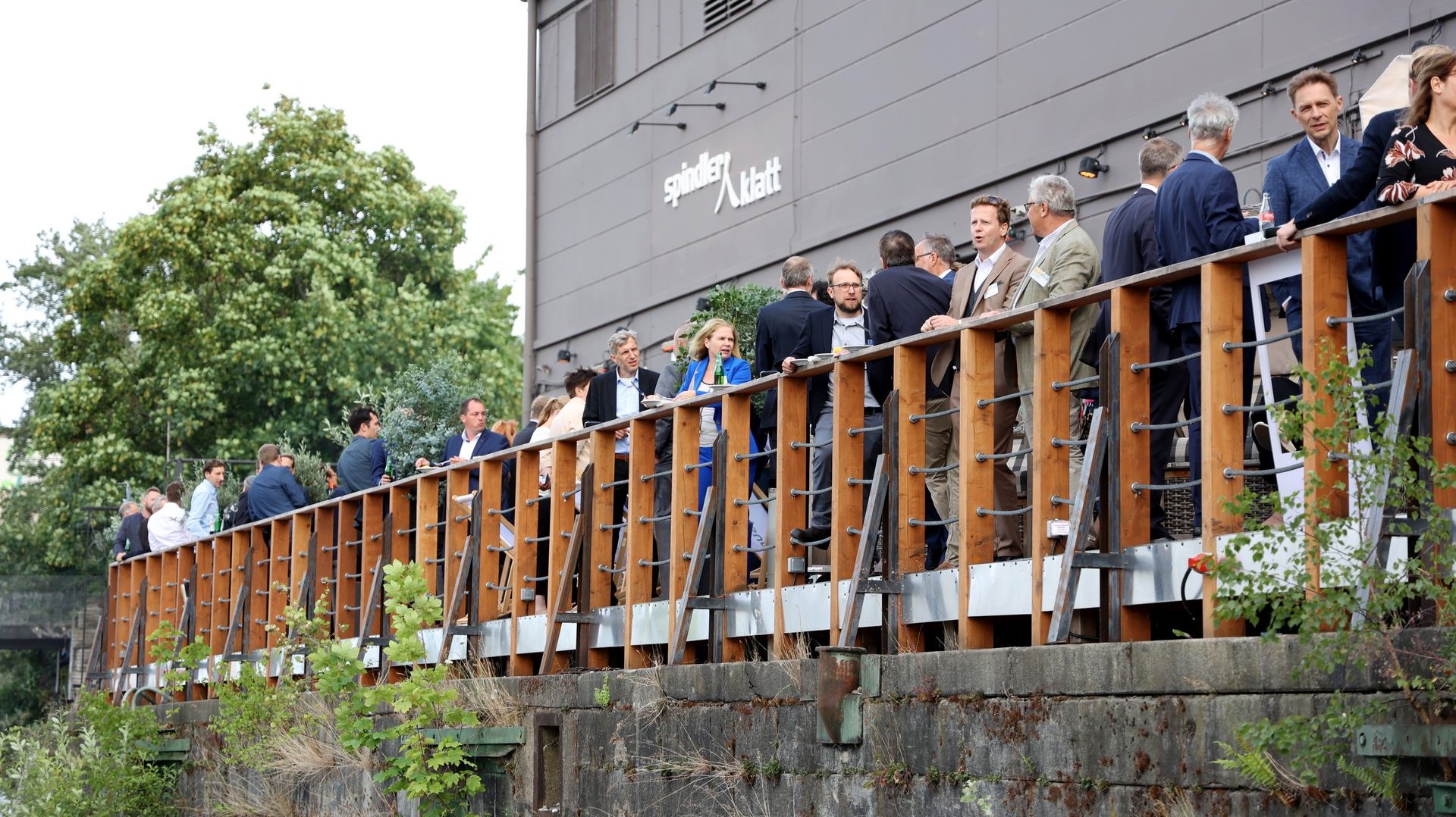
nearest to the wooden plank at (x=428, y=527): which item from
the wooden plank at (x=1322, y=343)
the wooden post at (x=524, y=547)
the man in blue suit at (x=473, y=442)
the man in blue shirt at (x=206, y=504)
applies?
the man in blue suit at (x=473, y=442)

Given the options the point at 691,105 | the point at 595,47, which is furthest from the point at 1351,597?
the point at 595,47

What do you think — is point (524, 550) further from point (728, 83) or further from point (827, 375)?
point (728, 83)

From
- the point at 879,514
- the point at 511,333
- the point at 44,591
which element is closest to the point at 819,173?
the point at 879,514

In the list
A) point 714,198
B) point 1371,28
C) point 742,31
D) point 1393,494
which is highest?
point 742,31

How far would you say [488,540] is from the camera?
11.3 m

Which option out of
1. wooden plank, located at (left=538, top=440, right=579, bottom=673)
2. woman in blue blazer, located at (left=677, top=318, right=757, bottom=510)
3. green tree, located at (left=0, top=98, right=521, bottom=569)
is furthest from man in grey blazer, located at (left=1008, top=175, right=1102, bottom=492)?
green tree, located at (left=0, top=98, right=521, bottom=569)

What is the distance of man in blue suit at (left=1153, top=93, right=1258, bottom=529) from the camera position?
653 centimetres

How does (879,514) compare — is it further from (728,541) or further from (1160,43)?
(1160,43)

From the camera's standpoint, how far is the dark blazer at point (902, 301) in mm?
8305

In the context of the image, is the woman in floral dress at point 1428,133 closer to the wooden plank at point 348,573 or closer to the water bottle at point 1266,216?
the water bottle at point 1266,216

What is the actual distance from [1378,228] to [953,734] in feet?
6.98

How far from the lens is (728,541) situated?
28.1 feet

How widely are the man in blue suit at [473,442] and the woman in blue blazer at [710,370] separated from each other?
2.27 meters

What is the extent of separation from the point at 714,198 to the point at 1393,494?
1411cm
